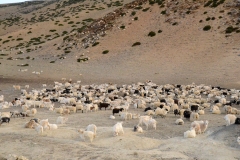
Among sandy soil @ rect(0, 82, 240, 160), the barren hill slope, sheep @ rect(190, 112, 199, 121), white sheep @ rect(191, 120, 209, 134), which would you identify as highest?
the barren hill slope

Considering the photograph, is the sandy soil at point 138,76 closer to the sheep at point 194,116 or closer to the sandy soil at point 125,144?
the sandy soil at point 125,144

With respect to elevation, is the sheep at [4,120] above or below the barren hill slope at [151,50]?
below

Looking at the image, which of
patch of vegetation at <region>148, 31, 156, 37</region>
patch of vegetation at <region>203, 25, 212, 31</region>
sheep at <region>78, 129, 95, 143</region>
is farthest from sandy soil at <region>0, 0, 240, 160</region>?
patch of vegetation at <region>148, 31, 156, 37</region>

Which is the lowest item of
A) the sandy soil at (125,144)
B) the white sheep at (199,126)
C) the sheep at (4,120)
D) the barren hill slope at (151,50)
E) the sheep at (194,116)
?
the sandy soil at (125,144)

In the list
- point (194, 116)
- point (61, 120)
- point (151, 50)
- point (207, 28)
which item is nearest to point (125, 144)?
point (61, 120)

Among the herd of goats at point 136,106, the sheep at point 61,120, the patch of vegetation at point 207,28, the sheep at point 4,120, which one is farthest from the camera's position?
the patch of vegetation at point 207,28

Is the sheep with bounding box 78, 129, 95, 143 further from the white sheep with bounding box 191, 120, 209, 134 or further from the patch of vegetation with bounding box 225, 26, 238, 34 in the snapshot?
the patch of vegetation with bounding box 225, 26, 238, 34

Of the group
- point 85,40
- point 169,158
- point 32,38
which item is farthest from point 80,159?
point 32,38

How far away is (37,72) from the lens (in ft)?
124

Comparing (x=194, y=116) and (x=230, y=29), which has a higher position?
(x=230, y=29)

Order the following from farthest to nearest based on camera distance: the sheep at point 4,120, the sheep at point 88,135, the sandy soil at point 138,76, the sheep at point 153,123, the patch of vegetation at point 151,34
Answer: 1. the patch of vegetation at point 151,34
2. the sheep at point 4,120
3. the sheep at point 153,123
4. the sheep at point 88,135
5. the sandy soil at point 138,76

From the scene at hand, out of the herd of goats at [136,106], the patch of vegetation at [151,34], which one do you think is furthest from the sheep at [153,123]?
the patch of vegetation at [151,34]

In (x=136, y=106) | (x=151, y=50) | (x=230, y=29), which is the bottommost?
(x=136, y=106)

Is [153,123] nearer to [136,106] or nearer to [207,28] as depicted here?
[136,106]
